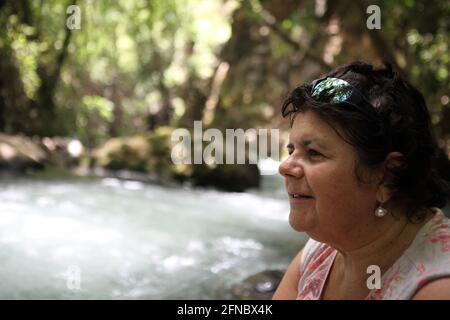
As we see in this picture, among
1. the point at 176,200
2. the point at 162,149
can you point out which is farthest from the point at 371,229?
the point at 162,149

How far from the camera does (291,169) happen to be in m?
1.41

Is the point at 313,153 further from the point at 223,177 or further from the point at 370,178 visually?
the point at 223,177

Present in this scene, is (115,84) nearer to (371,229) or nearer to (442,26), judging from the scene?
(442,26)

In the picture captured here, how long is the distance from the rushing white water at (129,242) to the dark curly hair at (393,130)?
1.88 metres

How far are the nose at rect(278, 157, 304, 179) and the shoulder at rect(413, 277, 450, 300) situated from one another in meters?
0.46

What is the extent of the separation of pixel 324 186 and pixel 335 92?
0.92 feet

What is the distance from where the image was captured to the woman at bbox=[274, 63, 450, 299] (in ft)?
4.23

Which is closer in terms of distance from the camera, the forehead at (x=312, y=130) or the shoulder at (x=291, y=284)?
the forehead at (x=312, y=130)

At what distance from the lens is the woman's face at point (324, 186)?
133 centimetres

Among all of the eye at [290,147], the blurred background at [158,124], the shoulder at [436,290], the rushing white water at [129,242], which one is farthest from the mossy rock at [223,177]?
the shoulder at [436,290]

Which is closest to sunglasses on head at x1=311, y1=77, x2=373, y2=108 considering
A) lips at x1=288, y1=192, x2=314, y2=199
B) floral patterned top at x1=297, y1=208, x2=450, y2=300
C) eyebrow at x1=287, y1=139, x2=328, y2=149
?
eyebrow at x1=287, y1=139, x2=328, y2=149

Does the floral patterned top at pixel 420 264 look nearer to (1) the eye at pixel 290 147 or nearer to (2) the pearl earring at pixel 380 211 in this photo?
(2) the pearl earring at pixel 380 211

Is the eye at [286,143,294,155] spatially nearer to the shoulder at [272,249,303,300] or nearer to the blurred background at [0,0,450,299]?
the blurred background at [0,0,450,299]

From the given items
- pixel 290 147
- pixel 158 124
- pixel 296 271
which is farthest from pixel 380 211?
pixel 158 124
